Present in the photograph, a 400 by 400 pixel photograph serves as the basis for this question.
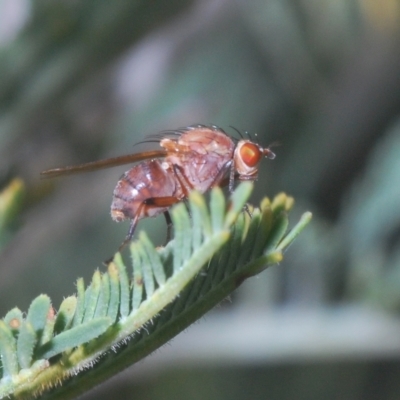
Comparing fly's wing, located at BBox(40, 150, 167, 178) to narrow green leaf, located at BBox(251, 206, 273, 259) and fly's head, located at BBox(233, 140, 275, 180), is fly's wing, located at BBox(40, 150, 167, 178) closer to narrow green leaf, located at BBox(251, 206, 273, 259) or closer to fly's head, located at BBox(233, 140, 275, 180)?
fly's head, located at BBox(233, 140, 275, 180)

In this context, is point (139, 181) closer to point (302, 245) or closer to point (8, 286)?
point (302, 245)

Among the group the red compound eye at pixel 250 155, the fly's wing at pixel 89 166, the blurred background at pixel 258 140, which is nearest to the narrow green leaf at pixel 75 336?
the fly's wing at pixel 89 166

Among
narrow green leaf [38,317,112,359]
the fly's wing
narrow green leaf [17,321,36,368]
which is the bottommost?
narrow green leaf [38,317,112,359]

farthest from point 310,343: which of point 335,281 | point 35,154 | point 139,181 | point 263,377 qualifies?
point 35,154

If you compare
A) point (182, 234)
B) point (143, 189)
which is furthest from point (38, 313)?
point (143, 189)

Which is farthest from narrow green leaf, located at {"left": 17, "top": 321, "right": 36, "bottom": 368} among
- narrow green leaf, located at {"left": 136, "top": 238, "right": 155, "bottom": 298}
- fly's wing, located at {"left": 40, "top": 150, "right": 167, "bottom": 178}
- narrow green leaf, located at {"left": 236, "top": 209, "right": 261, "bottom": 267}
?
fly's wing, located at {"left": 40, "top": 150, "right": 167, "bottom": 178}

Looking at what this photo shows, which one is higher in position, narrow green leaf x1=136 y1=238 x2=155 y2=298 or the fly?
the fly

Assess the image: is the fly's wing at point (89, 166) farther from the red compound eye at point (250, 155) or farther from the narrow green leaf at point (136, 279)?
the narrow green leaf at point (136, 279)
